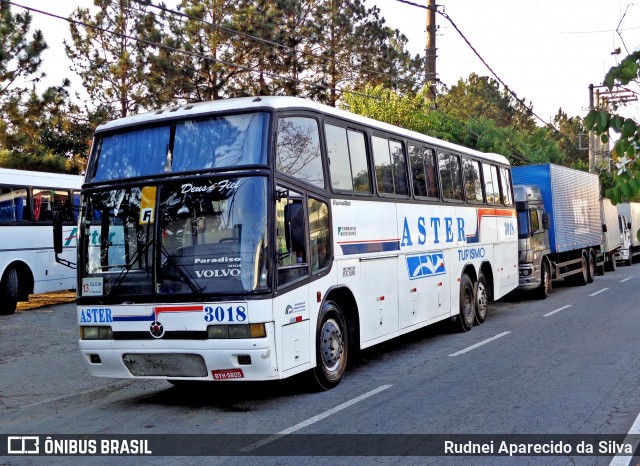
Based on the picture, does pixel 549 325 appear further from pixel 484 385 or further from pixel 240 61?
pixel 240 61

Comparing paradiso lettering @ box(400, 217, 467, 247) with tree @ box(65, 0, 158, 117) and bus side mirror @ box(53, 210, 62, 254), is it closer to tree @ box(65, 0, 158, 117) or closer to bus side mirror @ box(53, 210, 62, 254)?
bus side mirror @ box(53, 210, 62, 254)

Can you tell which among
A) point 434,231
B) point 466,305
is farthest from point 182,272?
point 466,305

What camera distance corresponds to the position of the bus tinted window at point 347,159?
9.66 metres

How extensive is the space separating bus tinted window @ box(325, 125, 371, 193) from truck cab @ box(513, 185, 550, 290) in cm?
980

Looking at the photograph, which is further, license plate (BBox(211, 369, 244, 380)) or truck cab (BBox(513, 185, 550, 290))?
truck cab (BBox(513, 185, 550, 290))

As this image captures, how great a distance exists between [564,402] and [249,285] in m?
3.53

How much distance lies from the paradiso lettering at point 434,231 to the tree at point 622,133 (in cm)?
642

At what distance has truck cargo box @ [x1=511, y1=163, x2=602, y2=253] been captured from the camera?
21281 mm

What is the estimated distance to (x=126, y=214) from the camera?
27.7 ft

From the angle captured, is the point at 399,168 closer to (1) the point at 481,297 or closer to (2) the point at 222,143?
(2) the point at 222,143

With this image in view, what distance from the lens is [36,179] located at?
19375mm

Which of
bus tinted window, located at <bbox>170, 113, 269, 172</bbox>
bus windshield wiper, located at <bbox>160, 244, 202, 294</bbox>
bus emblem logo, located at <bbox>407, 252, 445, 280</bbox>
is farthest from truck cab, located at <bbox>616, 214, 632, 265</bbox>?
bus windshield wiper, located at <bbox>160, 244, 202, 294</bbox>

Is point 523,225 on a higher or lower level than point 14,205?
lower

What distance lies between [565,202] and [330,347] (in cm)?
1524
